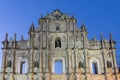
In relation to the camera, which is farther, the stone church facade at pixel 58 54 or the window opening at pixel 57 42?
the window opening at pixel 57 42

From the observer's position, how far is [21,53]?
25.1 m

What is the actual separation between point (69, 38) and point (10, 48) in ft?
19.4

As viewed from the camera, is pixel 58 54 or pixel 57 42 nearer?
pixel 58 54

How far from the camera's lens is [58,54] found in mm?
25031

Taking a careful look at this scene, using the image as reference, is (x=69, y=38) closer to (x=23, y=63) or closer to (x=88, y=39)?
(x=88, y=39)

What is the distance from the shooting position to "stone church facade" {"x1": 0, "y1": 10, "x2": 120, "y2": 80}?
2386 centimetres

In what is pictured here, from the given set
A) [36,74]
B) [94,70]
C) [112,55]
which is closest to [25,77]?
[36,74]

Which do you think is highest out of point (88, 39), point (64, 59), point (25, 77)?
point (88, 39)

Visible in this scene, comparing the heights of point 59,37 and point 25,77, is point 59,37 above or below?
above

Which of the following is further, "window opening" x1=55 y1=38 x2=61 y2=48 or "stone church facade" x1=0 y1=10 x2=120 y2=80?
"window opening" x1=55 y1=38 x2=61 y2=48

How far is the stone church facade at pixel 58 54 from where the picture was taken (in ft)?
78.3

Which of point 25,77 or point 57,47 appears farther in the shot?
point 57,47

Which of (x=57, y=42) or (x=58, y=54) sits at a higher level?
(x=57, y=42)

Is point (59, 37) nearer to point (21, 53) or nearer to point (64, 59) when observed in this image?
point (64, 59)
